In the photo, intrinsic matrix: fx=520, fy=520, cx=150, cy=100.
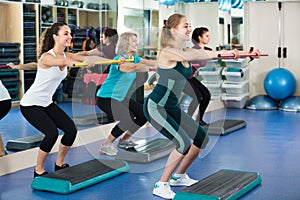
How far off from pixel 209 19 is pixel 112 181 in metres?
5.12

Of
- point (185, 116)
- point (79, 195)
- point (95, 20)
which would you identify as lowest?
point (79, 195)

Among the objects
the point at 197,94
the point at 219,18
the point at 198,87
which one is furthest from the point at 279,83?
the point at 197,94

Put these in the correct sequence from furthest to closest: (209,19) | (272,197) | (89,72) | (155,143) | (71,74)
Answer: (209,19)
(71,74)
(89,72)
(155,143)
(272,197)

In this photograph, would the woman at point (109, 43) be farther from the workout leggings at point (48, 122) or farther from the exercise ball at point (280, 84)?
the exercise ball at point (280, 84)

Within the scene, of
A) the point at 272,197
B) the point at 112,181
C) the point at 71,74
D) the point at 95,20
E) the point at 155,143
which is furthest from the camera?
the point at 71,74

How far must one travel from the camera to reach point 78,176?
399 centimetres

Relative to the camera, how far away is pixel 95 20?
669cm

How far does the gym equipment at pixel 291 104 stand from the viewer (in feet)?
26.4

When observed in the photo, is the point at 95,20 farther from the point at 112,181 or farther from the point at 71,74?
the point at 112,181

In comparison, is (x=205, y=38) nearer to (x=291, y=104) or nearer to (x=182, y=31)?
(x=182, y=31)

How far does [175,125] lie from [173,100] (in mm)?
176

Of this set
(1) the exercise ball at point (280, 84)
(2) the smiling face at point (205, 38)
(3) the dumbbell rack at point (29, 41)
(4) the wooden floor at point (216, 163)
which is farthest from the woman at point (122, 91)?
(1) the exercise ball at point (280, 84)

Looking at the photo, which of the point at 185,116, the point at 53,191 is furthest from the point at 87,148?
the point at 185,116

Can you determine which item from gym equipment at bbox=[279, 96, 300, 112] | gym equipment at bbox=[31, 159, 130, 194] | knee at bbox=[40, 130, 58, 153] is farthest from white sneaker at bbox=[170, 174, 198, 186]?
gym equipment at bbox=[279, 96, 300, 112]
